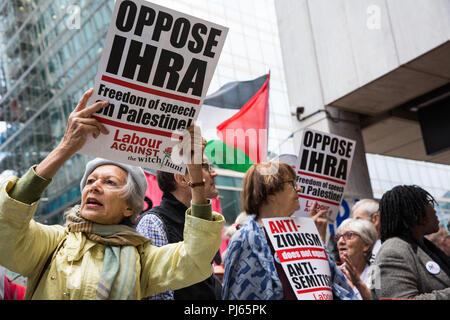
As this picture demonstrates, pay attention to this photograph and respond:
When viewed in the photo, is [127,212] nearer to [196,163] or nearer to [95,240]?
[95,240]

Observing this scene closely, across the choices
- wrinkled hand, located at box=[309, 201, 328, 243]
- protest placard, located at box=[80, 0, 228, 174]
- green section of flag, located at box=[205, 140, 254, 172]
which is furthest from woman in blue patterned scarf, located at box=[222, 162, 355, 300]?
green section of flag, located at box=[205, 140, 254, 172]

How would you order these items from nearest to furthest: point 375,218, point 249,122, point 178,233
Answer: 1. point 178,233
2. point 375,218
3. point 249,122

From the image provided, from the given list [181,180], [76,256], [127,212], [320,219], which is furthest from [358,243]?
[76,256]

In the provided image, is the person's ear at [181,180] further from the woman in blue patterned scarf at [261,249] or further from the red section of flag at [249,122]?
the red section of flag at [249,122]

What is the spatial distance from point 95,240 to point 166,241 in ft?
1.62

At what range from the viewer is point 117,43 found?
2.19m

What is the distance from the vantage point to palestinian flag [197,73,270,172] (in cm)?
450

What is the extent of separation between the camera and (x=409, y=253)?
2.84 meters

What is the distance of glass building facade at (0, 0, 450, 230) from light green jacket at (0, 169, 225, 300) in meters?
19.7

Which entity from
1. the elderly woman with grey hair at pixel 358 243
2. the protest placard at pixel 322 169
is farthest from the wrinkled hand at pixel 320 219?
the elderly woman with grey hair at pixel 358 243

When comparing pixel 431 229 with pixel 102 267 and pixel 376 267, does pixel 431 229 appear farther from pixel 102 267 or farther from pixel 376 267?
pixel 102 267

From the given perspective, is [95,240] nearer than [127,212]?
Yes
